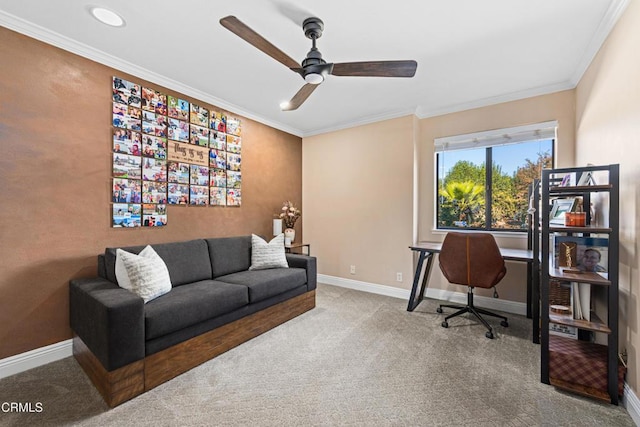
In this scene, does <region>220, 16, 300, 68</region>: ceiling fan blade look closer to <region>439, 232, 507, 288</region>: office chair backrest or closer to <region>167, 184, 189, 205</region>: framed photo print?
<region>167, 184, 189, 205</region>: framed photo print

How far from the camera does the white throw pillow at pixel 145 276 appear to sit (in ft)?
6.82

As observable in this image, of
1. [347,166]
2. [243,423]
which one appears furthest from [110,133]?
[347,166]

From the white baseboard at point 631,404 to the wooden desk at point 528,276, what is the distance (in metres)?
0.81

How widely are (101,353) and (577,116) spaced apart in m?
4.54

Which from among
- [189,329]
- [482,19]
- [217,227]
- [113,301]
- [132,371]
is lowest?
[132,371]

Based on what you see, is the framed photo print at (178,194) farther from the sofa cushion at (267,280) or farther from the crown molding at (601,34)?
the crown molding at (601,34)

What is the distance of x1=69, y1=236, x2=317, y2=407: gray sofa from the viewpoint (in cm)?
174

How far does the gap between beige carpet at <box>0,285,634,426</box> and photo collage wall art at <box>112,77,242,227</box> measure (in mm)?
1434

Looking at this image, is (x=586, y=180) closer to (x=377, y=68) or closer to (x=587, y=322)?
(x=587, y=322)

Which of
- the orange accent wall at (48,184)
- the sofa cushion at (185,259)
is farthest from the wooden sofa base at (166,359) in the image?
the sofa cushion at (185,259)

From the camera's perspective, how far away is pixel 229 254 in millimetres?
3168

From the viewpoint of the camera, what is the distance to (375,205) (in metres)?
4.10

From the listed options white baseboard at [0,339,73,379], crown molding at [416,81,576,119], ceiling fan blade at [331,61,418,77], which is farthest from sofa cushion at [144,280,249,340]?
crown molding at [416,81,576,119]

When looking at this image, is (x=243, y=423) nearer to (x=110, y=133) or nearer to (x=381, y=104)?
(x=110, y=133)
